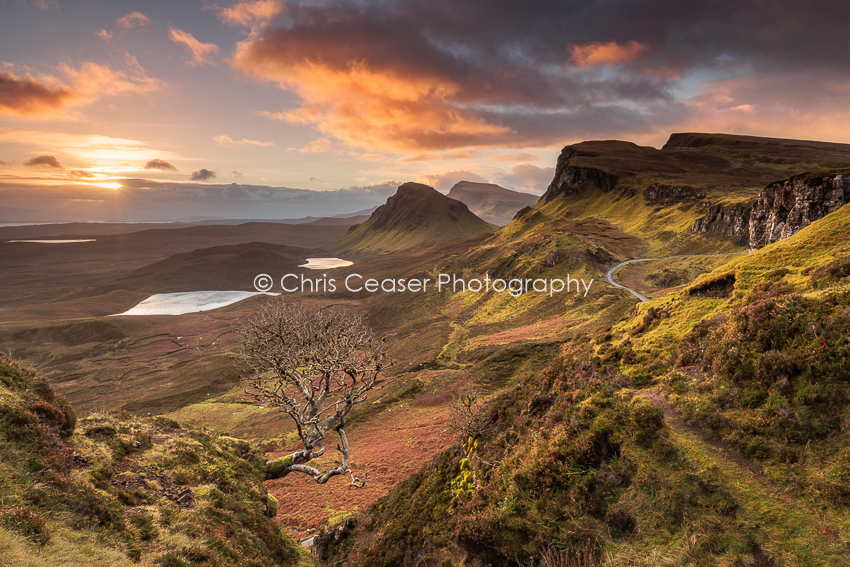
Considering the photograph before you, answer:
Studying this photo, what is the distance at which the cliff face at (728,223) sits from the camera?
7725 centimetres

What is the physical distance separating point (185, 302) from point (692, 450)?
216m

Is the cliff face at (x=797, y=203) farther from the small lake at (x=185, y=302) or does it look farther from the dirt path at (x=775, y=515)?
the small lake at (x=185, y=302)

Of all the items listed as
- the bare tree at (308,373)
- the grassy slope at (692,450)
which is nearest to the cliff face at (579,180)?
the grassy slope at (692,450)

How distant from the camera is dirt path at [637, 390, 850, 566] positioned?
6664mm

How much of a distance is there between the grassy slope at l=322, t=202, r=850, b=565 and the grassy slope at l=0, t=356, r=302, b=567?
25.5 feet

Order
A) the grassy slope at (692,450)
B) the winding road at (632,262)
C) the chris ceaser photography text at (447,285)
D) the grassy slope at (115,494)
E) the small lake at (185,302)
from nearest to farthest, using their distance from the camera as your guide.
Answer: the grassy slope at (692,450), the grassy slope at (115,494), the winding road at (632,262), the chris ceaser photography text at (447,285), the small lake at (185,302)

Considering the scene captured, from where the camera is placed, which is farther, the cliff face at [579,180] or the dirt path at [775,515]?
the cliff face at [579,180]

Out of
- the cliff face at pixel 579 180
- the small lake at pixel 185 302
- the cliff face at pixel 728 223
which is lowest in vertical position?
the small lake at pixel 185 302

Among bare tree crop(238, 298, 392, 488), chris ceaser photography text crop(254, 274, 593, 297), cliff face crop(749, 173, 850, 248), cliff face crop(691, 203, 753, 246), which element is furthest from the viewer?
chris ceaser photography text crop(254, 274, 593, 297)

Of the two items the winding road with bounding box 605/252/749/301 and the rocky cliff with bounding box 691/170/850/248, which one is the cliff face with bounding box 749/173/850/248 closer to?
the rocky cliff with bounding box 691/170/850/248

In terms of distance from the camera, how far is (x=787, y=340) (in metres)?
10.8

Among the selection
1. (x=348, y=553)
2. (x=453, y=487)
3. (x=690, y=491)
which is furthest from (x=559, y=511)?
(x=348, y=553)

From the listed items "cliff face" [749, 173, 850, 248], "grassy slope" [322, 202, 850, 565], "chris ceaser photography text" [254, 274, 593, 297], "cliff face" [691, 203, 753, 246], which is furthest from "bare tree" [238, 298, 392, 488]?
"cliff face" [691, 203, 753, 246]

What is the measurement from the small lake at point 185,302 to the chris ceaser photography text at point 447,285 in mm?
20328
